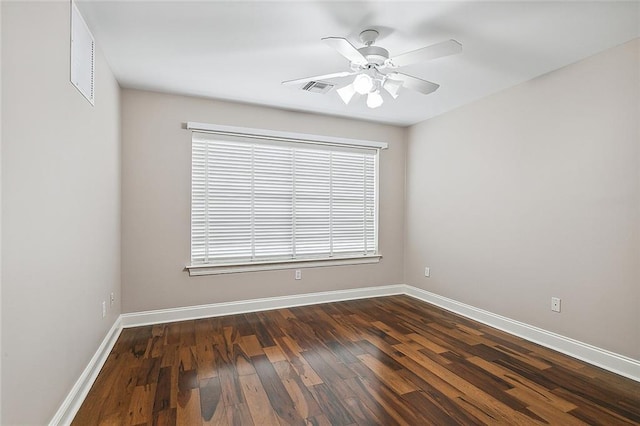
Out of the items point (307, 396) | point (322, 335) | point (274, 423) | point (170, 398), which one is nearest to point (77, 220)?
point (170, 398)

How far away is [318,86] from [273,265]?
6.99 ft

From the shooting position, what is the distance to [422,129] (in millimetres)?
4461

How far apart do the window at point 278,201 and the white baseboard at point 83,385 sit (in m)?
1.06

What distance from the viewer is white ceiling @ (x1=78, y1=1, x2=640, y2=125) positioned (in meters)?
2.00

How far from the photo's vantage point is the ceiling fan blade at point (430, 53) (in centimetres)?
190

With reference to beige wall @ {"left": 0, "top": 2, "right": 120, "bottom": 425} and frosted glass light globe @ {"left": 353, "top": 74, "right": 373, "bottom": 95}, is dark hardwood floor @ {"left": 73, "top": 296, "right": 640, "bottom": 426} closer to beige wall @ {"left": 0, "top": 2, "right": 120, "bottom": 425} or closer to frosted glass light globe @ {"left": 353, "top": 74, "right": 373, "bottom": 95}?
beige wall @ {"left": 0, "top": 2, "right": 120, "bottom": 425}

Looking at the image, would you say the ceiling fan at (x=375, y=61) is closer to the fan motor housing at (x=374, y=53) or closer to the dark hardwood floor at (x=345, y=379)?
the fan motor housing at (x=374, y=53)

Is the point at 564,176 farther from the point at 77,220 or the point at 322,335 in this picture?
the point at 77,220

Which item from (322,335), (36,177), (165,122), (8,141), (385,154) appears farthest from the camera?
(385,154)

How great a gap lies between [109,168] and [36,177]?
4.70 ft

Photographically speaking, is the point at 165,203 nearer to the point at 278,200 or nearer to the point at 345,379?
the point at 278,200

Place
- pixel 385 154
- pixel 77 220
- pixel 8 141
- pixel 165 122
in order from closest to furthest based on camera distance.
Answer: pixel 8 141 → pixel 77 220 → pixel 165 122 → pixel 385 154

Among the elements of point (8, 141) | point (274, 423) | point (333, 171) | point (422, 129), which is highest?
point (422, 129)

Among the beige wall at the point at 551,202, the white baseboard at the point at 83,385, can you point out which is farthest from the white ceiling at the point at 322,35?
the white baseboard at the point at 83,385
